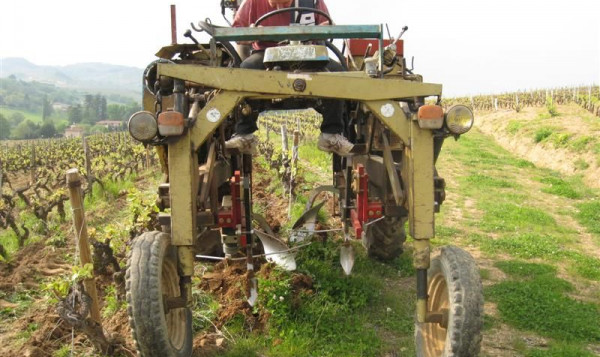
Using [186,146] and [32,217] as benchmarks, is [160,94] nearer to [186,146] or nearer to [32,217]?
[186,146]

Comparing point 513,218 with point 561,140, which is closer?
point 513,218

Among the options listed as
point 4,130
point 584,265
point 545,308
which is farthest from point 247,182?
point 4,130

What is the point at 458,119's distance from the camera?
2996 mm

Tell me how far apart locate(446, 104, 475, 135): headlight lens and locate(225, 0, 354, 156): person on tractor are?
1137mm

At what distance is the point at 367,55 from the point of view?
4582 millimetres

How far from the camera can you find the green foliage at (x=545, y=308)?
4.34 m

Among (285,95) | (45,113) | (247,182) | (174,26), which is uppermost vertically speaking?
(45,113)

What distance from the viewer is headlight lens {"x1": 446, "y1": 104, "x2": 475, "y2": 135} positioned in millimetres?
2994

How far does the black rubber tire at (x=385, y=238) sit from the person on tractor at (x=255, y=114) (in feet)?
4.34

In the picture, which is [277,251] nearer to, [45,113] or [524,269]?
[524,269]

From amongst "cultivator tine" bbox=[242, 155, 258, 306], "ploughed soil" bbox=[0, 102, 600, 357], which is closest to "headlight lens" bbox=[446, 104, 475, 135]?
"cultivator tine" bbox=[242, 155, 258, 306]

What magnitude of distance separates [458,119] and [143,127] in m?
1.81

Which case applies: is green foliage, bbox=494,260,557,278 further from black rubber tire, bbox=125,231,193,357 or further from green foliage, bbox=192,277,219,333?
black rubber tire, bbox=125,231,193,357

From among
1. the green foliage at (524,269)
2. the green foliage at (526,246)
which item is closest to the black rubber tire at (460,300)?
the green foliage at (524,269)
